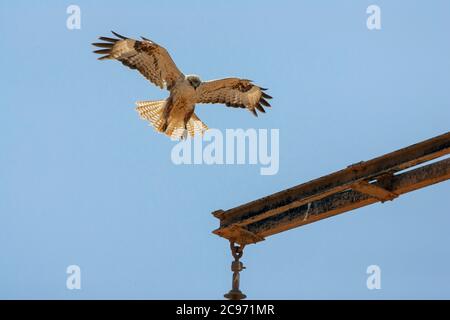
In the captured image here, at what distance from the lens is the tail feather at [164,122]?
57.5ft

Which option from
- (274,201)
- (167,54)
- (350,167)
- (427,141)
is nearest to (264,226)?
(274,201)

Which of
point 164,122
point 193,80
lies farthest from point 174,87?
point 164,122

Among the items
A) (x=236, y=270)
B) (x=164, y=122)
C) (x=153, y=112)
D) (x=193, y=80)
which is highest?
(x=193, y=80)

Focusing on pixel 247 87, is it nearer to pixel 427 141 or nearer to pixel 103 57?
pixel 103 57

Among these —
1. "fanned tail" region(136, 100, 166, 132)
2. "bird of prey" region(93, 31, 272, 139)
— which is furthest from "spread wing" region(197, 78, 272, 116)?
"fanned tail" region(136, 100, 166, 132)

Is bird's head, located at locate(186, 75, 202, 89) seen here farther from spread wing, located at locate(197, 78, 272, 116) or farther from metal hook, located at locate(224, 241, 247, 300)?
metal hook, located at locate(224, 241, 247, 300)

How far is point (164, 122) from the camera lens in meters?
17.5

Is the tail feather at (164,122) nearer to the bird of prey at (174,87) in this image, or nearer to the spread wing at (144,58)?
the bird of prey at (174,87)

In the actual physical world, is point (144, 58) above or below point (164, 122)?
above

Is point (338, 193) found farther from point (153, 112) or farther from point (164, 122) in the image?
point (153, 112)

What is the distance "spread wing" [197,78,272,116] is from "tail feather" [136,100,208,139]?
22.9 inches

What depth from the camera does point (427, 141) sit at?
10.2 metres

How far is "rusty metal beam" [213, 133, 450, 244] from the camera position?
1038cm

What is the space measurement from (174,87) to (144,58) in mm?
648
